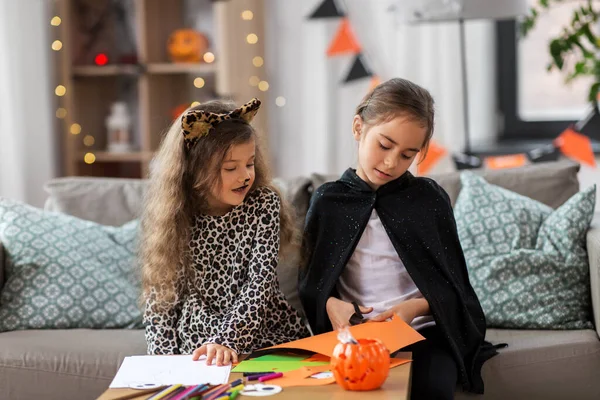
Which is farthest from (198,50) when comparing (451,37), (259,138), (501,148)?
(259,138)

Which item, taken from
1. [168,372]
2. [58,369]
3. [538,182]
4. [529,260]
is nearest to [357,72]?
[538,182]

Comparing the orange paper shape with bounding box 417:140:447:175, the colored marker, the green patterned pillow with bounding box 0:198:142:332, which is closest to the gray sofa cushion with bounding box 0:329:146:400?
the green patterned pillow with bounding box 0:198:142:332

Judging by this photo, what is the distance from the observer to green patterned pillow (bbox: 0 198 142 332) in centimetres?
229

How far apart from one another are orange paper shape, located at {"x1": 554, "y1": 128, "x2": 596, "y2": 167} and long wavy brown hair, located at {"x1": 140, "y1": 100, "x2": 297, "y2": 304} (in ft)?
6.12

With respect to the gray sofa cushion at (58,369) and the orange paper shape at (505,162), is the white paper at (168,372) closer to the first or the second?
the gray sofa cushion at (58,369)

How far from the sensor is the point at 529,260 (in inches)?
89.2

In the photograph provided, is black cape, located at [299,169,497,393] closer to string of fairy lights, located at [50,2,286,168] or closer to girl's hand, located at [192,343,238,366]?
girl's hand, located at [192,343,238,366]

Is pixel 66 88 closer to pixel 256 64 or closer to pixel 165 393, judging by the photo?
pixel 256 64

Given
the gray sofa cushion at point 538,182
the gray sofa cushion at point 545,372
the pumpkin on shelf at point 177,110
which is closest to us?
the gray sofa cushion at point 545,372

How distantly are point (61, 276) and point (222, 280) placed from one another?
65 centimetres

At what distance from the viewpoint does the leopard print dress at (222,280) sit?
1.87 metres

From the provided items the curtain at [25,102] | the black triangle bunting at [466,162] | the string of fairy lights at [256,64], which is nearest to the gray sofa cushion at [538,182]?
the black triangle bunting at [466,162]

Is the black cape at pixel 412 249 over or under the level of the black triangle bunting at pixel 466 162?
under

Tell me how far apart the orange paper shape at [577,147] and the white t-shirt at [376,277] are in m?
1.65
